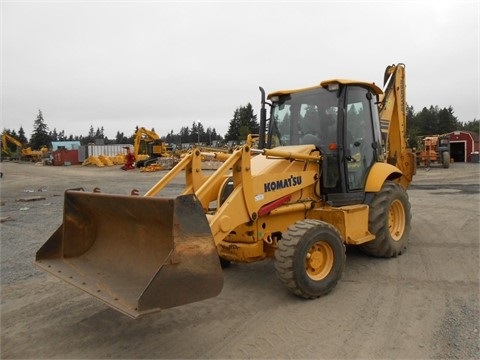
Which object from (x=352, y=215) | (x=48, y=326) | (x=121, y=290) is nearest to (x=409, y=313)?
(x=352, y=215)

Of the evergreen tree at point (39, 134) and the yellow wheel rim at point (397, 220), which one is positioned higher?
the evergreen tree at point (39, 134)

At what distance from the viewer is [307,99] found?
20.3 feet

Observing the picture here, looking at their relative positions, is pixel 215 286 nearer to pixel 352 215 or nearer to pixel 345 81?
pixel 352 215

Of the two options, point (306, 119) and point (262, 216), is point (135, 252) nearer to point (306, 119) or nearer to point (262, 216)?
point (262, 216)

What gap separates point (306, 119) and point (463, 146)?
3455 centimetres

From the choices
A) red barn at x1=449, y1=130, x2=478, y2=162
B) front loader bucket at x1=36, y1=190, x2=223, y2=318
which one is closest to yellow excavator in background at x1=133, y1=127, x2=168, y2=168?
red barn at x1=449, y1=130, x2=478, y2=162

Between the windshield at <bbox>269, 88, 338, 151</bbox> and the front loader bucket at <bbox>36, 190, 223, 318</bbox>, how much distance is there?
110 inches

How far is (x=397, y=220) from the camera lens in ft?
22.5

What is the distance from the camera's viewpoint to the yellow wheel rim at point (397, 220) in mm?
6754

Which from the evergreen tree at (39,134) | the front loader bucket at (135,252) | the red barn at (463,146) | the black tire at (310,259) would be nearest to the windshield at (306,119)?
the black tire at (310,259)

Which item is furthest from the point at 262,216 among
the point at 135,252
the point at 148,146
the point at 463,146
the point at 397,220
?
the point at 463,146

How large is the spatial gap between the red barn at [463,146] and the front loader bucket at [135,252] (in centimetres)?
3604

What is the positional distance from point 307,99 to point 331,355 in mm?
3698

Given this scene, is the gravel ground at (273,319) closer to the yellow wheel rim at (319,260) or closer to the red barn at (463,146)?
the yellow wheel rim at (319,260)
